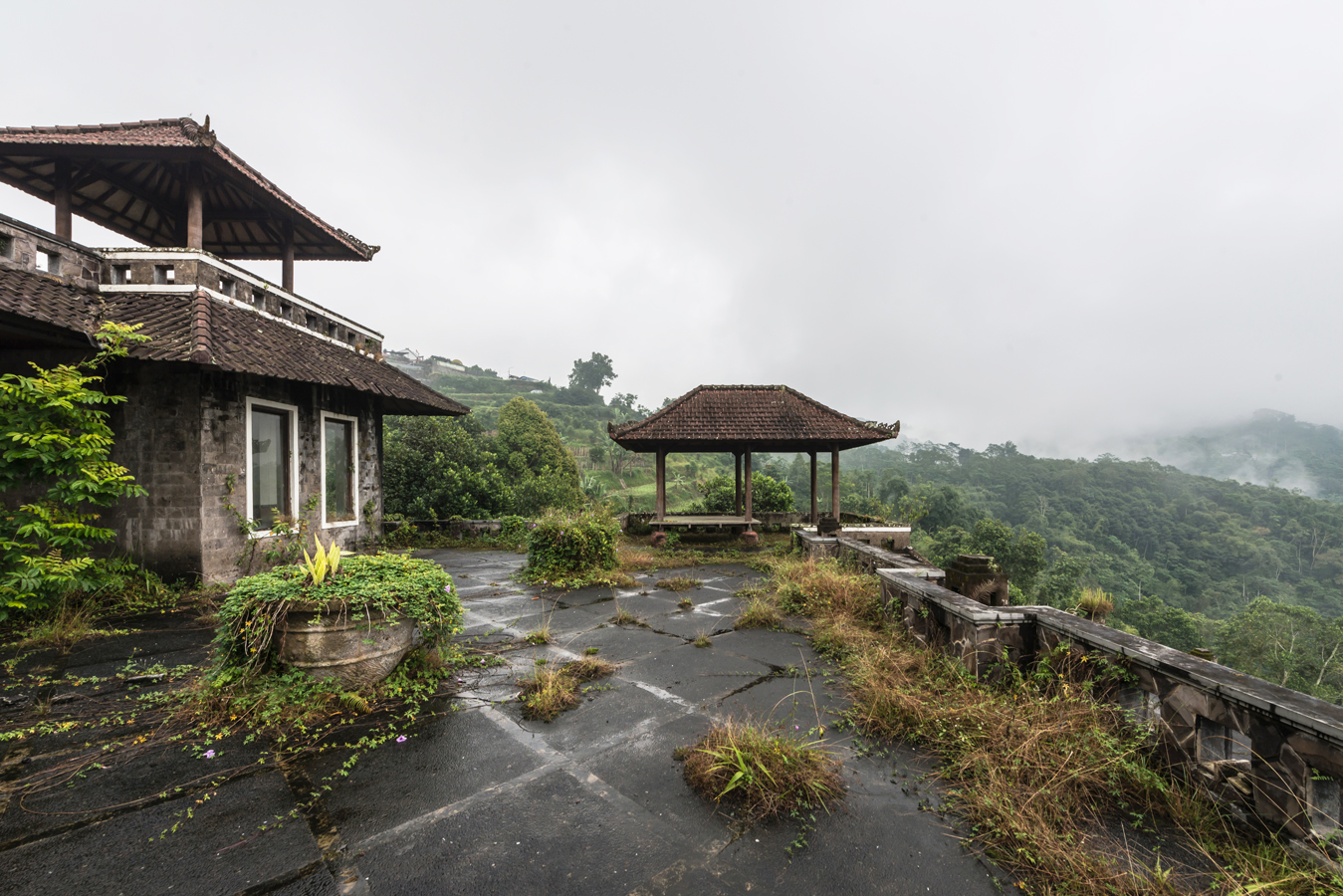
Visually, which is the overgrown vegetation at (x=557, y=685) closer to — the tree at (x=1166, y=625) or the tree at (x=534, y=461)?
the tree at (x=534, y=461)

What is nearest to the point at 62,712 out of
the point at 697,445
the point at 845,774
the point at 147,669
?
the point at 147,669

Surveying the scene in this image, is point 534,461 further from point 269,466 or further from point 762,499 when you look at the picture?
point 269,466

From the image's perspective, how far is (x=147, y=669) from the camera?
413 cm

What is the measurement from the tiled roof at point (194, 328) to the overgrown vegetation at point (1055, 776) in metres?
7.09

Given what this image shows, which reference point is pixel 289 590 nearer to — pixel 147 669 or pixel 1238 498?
pixel 147 669

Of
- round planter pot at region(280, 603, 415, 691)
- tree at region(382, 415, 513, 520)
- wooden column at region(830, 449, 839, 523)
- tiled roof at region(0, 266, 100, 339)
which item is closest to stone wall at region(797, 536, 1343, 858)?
round planter pot at region(280, 603, 415, 691)

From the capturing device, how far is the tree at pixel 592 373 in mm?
80812

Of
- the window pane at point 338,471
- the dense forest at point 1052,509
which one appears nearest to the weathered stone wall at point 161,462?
the window pane at point 338,471

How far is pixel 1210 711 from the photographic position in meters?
2.57

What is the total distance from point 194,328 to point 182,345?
37 centimetres

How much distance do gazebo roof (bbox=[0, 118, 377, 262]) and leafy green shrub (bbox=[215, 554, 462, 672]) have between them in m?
6.03

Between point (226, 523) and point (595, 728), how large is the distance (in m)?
6.11

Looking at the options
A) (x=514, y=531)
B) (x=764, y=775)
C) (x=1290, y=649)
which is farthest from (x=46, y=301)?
(x=1290, y=649)

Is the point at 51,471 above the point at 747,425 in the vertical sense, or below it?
below
